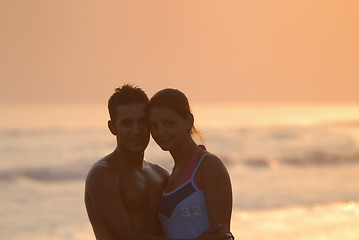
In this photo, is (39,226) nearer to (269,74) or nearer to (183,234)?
(183,234)

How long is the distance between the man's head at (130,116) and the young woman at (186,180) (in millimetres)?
161

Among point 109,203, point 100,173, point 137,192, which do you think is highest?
point 100,173

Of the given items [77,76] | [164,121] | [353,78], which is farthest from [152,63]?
[164,121]

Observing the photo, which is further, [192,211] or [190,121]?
[190,121]

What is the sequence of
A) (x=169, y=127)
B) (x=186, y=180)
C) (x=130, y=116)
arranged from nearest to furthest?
(x=186, y=180)
(x=169, y=127)
(x=130, y=116)

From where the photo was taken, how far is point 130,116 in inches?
204

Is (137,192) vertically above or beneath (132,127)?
beneath

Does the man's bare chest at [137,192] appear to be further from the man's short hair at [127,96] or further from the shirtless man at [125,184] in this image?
the man's short hair at [127,96]

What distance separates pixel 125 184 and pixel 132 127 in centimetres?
46

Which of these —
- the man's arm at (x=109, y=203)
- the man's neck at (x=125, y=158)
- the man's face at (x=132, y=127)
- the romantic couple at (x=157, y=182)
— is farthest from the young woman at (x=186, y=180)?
the man's neck at (x=125, y=158)

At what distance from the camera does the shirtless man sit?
5.07 metres

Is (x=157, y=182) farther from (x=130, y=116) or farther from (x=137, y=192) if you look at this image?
(x=130, y=116)

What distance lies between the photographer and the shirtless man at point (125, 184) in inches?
200

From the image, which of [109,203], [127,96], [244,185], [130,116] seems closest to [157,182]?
[109,203]
